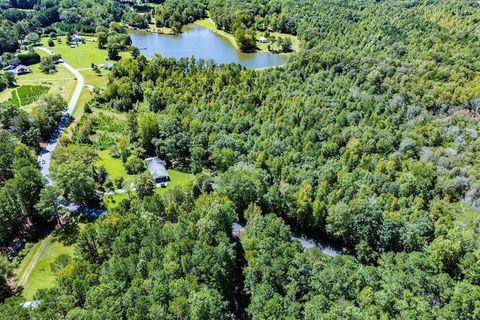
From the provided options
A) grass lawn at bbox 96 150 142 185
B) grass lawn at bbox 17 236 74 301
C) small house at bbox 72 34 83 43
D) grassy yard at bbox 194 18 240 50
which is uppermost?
grassy yard at bbox 194 18 240 50

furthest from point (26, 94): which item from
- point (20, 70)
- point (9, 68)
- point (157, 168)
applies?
point (157, 168)

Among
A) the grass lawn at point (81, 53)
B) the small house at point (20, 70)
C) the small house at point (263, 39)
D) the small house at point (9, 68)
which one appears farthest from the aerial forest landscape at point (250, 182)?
the small house at point (263, 39)

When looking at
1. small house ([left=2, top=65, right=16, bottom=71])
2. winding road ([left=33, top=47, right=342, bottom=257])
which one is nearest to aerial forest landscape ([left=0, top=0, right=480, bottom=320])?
winding road ([left=33, top=47, right=342, bottom=257])

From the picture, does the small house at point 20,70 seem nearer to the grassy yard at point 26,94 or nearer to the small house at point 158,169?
the grassy yard at point 26,94

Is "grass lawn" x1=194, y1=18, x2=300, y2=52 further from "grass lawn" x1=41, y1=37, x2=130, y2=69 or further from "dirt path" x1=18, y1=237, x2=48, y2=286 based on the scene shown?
"dirt path" x1=18, y1=237, x2=48, y2=286

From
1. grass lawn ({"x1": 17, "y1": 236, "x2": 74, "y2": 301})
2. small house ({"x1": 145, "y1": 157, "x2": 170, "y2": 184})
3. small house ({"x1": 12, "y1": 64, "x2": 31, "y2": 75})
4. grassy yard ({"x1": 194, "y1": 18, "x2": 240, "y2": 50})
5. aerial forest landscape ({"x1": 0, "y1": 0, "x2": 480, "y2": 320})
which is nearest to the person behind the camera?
aerial forest landscape ({"x1": 0, "y1": 0, "x2": 480, "y2": 320})
